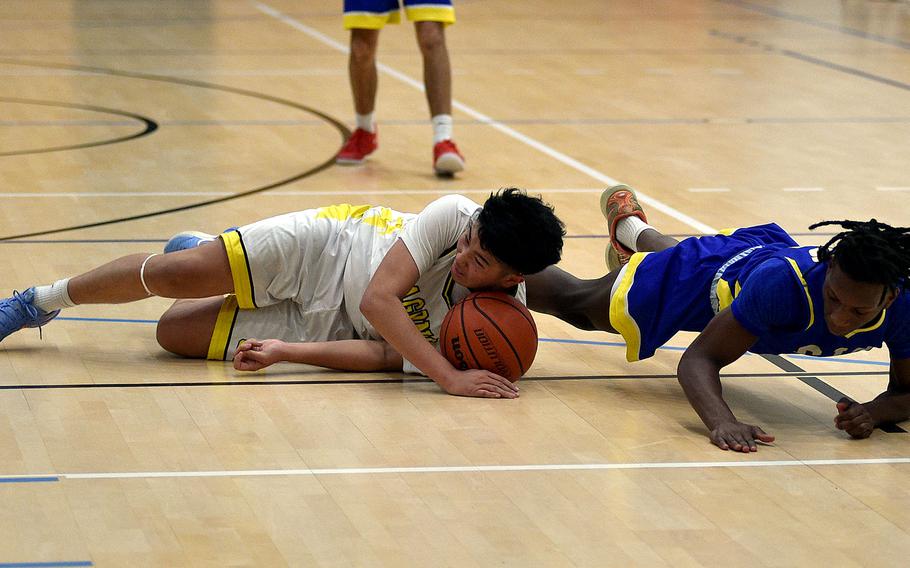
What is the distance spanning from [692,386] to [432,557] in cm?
99

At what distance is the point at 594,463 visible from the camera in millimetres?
3201

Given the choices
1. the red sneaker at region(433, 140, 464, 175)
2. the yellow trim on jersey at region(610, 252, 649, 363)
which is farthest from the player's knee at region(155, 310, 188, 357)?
the red sneaker at region(433, 140, 464, 175)

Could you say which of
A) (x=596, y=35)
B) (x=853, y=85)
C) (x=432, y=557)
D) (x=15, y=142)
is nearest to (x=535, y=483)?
(x=432, y=557)

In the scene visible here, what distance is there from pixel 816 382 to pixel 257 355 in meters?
1.57

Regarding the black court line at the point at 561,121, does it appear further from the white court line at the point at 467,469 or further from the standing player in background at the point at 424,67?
the white court line at the point at 467,469

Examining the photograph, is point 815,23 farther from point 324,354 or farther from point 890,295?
point 890,295

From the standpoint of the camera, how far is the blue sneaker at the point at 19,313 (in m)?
3.81

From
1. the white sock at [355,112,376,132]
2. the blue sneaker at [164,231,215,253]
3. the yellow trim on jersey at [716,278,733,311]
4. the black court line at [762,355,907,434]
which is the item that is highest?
the yellow trim on jersey at [716,278,733,311]

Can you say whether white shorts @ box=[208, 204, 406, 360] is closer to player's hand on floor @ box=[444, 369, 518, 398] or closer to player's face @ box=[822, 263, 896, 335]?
player's hand on floor @ box=[444, 369, 518, 398]

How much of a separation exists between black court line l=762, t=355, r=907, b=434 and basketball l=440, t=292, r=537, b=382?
0.82 meters

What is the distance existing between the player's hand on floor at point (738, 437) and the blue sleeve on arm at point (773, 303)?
0.23 meters

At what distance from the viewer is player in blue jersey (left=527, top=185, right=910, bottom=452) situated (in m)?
3.13

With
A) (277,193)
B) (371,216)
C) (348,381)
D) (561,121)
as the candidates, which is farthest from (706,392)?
(561,121)

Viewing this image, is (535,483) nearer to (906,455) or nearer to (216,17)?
(906,455)
